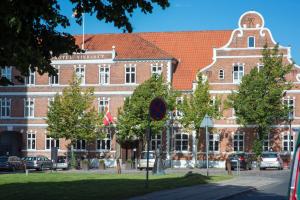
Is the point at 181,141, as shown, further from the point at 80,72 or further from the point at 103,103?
the point at 80,72

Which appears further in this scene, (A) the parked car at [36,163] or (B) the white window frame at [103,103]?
(B) the white window frame at [103,103]

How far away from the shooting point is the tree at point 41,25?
1116cm

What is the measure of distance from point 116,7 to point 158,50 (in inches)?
2052

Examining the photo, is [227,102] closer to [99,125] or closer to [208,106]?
[208,106]

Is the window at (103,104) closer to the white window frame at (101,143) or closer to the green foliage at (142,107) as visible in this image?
the white window frame at (101,143)

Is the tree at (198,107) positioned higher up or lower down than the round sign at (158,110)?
higher up

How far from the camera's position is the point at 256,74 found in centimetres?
5638

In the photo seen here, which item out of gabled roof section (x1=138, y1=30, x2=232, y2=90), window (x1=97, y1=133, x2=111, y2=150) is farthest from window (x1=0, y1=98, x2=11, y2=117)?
gabled roof section (x1=138, y1=30, x2=232, y2=90)

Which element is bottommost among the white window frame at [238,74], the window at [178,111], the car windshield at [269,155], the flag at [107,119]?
the car windshield at [269,155]

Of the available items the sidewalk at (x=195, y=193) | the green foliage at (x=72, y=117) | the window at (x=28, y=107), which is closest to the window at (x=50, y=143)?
the window at (x=28, y=107)

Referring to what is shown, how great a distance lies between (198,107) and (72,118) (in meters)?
12.3

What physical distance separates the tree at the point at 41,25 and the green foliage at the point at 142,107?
144 feet

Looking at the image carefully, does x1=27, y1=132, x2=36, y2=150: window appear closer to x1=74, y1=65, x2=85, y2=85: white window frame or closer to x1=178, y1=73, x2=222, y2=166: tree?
x1=74, y1=65, x2=85, y2=85: white window frame

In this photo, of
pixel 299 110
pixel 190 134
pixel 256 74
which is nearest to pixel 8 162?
pixel 190 134
